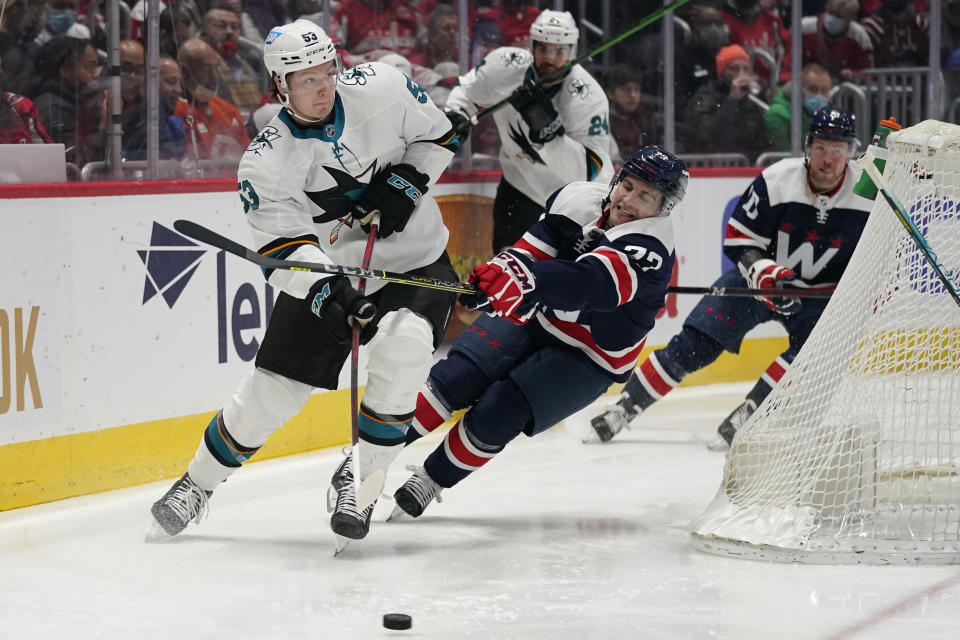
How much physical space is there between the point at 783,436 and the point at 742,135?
2.95 meters

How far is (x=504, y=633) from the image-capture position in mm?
2418

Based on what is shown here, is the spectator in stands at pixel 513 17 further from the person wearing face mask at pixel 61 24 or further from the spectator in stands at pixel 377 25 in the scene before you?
the person wearing face mask at pixel 61 24

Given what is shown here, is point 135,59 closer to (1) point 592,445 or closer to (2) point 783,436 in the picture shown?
(1) point 592,445

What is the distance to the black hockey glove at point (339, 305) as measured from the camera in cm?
273

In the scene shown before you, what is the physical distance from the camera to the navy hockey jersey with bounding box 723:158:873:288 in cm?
401

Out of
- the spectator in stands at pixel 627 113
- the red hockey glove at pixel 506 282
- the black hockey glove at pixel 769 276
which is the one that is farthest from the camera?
the spectator in stands at pixel 627 113

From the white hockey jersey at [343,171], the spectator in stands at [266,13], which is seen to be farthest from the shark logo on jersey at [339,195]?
the spectator in stands at [266,13]

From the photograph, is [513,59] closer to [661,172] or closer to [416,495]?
[661,172]

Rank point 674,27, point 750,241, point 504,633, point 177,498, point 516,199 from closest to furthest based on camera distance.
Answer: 1. point 504,633
2. point 177,498
3. point 750,241
4. point 516,199
5. point 674,27

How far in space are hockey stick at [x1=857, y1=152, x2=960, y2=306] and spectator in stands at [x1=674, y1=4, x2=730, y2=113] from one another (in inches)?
104

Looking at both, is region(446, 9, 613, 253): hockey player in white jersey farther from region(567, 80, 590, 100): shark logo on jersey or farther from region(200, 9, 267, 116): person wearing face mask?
region(200, 9, 267, 116): person wearing face mask

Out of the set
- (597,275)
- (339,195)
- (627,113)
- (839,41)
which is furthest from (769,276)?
(839,41)

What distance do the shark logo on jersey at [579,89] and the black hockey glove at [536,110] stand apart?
87mm

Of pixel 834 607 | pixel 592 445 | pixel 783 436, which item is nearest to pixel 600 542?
pixel 783 436
